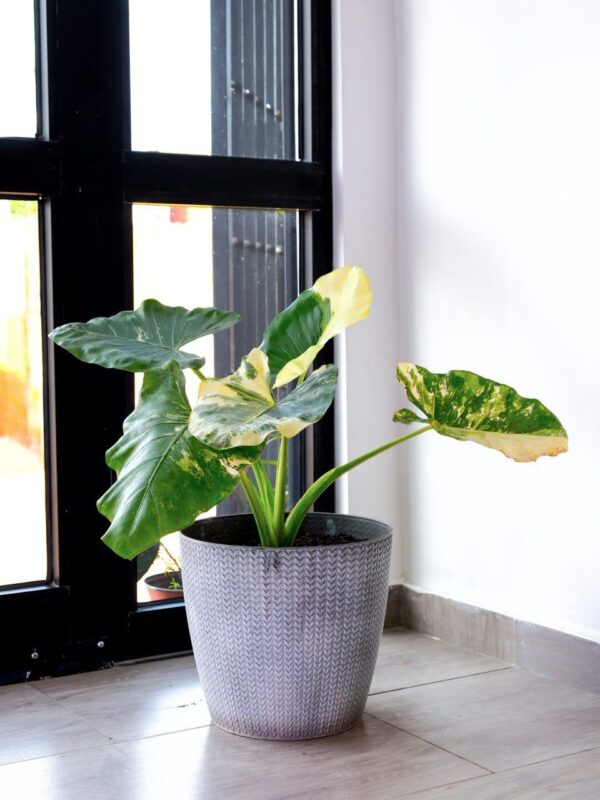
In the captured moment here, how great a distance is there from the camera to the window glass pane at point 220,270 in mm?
2400

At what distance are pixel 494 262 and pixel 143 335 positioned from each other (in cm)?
83

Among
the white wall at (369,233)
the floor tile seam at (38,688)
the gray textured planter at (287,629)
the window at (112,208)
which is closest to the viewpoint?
the gray textured planter at (287,629)

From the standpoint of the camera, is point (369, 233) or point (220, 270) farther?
point (369, 233)

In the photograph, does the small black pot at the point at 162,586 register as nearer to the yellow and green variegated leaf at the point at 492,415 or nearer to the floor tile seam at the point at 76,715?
the floor tile seam at the point at 76,715

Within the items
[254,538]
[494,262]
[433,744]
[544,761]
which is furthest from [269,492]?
[494,262]

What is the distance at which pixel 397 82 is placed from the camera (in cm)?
261

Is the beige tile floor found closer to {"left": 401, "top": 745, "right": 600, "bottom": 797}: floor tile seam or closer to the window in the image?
{"left": 401, "top": 745, "right": 600, "bottom": 797}: floor tile seam

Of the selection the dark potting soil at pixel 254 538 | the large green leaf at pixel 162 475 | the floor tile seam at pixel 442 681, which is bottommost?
the floor tile seam at pixel 442 681

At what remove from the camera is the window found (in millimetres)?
2244

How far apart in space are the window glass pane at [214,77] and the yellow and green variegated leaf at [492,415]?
96cm

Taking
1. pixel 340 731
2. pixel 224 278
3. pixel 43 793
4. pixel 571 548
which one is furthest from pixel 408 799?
pixel 224 278

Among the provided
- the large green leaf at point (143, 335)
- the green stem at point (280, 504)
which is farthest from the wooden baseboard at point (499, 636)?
the large green leaf at point (143, 335)

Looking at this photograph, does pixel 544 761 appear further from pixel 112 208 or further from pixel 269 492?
pixel 112 208

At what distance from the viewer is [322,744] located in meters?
1.85
